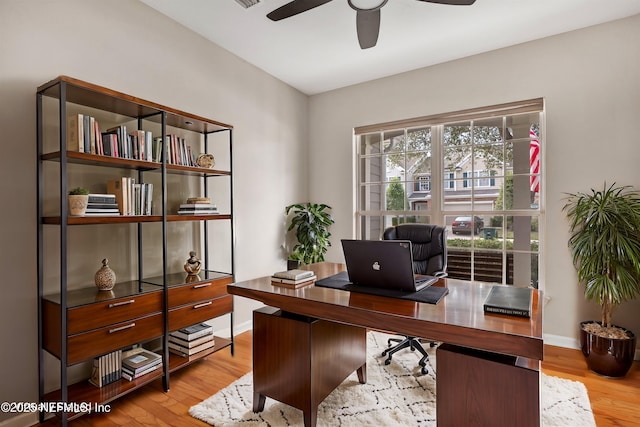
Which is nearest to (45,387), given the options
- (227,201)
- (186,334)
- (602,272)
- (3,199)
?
(186,334)

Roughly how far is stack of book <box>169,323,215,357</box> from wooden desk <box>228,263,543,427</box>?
1.31 m

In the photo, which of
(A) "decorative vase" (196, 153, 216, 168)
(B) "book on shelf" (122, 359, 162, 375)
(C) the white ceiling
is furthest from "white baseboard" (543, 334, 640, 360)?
(A) "decorative vase" (196, 153, 216, 168)

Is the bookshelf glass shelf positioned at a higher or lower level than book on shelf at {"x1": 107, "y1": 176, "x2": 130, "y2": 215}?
lower

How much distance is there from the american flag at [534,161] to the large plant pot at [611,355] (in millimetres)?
1423

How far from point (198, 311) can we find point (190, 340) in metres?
0.23

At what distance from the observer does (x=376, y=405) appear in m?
2.07

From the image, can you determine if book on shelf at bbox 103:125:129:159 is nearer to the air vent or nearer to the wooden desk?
the air vent

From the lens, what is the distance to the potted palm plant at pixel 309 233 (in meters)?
3.92

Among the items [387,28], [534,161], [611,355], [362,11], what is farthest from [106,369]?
[534,161]

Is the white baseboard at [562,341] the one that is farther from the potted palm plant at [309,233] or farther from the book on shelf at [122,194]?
the book on shelf at [122,194]

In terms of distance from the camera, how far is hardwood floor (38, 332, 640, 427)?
196 centimetres

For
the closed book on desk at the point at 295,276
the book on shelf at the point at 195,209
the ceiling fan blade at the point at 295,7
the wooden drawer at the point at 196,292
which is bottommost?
the wooden drawer at the point at 196,292

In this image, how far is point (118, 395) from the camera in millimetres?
1999

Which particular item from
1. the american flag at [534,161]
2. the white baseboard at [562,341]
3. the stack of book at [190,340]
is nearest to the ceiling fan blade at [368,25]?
the american flag at [534,161]
